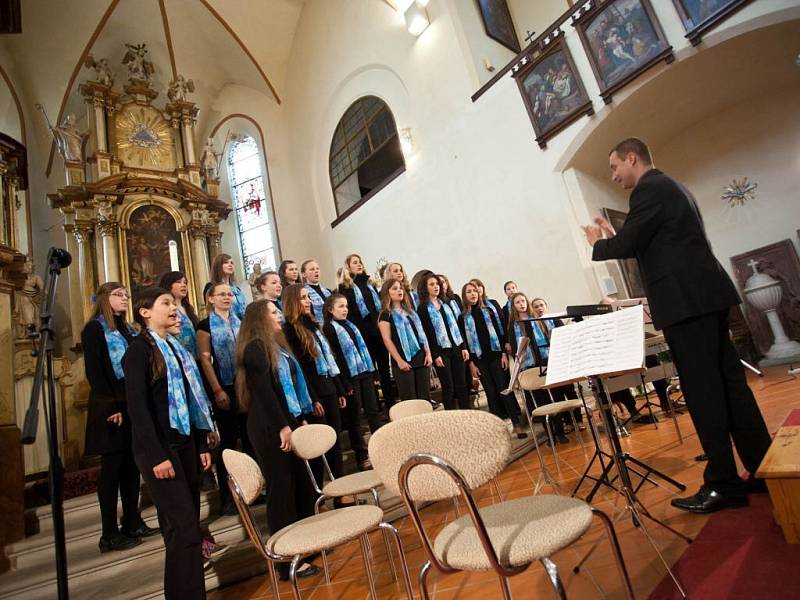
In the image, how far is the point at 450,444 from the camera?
1.30m

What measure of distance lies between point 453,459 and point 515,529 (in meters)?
0.24

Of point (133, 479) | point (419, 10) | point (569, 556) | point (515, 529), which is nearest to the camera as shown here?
point (515, 529)

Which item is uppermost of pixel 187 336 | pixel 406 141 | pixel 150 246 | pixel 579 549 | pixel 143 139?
pixel 143 139

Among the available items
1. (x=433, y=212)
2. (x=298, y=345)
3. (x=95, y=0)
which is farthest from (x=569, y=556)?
(x=95, y=0)

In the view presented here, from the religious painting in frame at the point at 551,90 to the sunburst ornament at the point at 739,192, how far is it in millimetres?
2711

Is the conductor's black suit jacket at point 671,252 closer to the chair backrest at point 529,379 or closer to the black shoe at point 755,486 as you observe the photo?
the black shoe at point 755,486

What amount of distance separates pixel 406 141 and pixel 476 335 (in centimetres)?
588

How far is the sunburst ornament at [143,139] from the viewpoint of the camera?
10.3 metres

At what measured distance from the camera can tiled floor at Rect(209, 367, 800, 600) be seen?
69.5 inches

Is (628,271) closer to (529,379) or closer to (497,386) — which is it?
(497,386)

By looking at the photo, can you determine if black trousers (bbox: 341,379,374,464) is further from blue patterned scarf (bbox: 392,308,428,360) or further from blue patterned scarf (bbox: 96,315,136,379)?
blue patterned scarf (bbox: 96,315,136,379)

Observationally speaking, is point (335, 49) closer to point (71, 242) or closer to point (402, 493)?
point (71, 242)

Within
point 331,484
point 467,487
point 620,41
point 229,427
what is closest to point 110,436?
point 229,427

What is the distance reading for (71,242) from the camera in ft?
31.5
